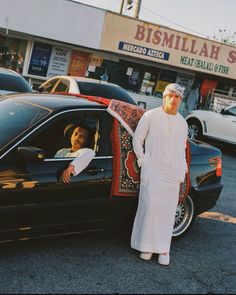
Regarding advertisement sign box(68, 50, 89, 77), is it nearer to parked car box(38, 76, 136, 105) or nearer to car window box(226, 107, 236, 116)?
car window box(226, 107, 236, 116)

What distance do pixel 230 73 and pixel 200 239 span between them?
16502 millimetres

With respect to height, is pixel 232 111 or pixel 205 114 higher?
pixel 232 111

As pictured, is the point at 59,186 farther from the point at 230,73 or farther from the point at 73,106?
the point at 230,73

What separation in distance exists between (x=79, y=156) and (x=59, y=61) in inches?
594

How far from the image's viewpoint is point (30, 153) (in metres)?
4.11

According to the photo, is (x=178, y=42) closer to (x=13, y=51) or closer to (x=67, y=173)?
(x=13, y=51)

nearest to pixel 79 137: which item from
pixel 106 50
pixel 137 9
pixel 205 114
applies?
pixel 205 114

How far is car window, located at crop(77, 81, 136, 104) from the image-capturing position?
9.91 meters

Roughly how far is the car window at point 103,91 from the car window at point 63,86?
43 centimetres

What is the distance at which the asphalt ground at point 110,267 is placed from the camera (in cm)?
409

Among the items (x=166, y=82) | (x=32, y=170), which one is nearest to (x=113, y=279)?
(x=32, y=170)

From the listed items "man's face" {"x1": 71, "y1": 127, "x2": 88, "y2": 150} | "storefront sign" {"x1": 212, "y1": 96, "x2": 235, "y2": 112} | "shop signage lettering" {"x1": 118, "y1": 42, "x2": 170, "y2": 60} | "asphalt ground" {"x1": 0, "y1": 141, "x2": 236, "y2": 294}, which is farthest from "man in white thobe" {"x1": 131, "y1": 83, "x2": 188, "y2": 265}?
"storefront sign" {"x1": 212, "y1": 96, "x2": 235, "y2": 112}

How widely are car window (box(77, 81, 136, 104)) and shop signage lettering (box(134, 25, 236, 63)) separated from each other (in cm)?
937

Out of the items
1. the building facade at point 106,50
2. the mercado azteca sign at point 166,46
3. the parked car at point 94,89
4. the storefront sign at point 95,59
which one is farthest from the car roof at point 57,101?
the storefront sign at point 95,59
